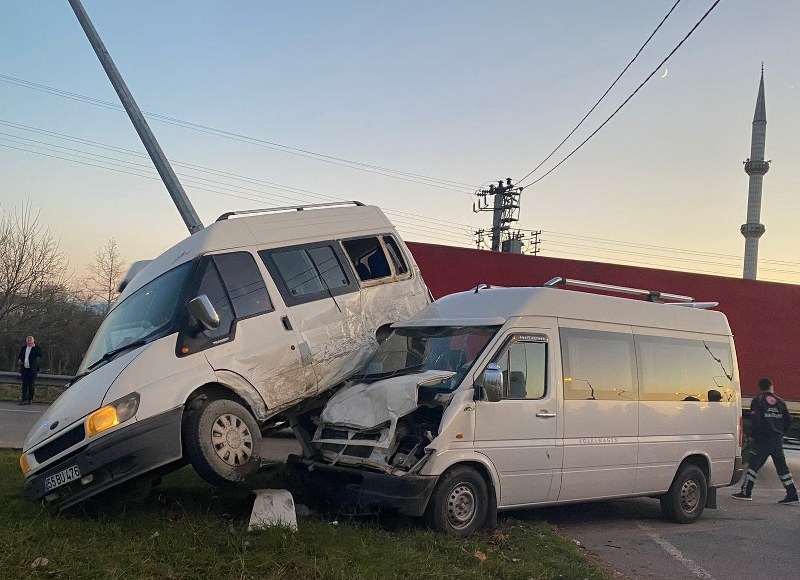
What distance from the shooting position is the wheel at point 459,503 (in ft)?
20.3

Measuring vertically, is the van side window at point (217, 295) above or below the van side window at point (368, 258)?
below

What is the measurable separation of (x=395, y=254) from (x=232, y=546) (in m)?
4.19

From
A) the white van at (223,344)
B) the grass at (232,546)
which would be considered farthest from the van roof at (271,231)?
the grass at (232,546)

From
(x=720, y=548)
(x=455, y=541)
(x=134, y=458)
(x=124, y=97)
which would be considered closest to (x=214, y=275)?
(x=134, y=458)

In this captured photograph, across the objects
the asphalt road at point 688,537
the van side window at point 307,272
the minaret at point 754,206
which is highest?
the minaret at point 754,206

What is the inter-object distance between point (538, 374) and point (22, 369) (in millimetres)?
13708

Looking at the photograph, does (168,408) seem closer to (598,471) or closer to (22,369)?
(598,471)

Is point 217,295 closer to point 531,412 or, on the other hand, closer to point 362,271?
point 362,271

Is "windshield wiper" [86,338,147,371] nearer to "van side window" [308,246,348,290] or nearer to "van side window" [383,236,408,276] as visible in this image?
"van side window" [308,246,348,290]

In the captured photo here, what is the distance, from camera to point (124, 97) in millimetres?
13391

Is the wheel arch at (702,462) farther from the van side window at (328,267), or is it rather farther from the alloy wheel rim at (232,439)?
the alloy wheel rim at (232,439)

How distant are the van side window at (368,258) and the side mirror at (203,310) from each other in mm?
2217

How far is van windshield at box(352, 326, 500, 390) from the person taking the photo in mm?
6840

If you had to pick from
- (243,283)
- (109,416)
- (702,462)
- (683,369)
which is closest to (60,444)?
(109,416)
